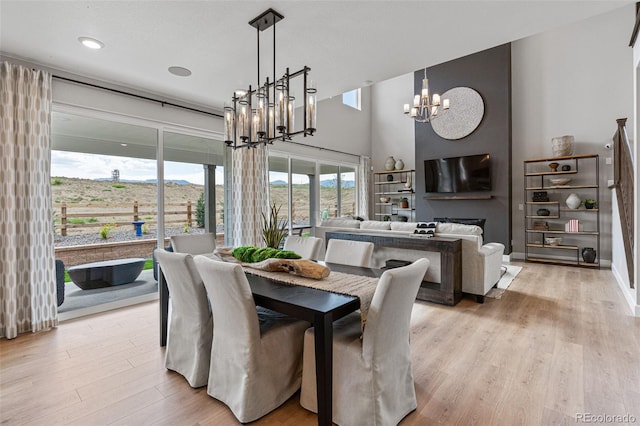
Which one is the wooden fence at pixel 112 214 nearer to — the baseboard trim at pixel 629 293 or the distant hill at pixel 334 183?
the distant hill at pixel 334 183

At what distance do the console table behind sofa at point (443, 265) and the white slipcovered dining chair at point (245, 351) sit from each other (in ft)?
7.32

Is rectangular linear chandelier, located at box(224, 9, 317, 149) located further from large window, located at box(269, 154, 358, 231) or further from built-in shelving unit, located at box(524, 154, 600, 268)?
built-in shelving unit, located at box(524, 154, 600, 268)

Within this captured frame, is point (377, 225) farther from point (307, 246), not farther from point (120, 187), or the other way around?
point (120, 187)

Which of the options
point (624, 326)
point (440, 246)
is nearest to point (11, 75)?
point (440, 246)

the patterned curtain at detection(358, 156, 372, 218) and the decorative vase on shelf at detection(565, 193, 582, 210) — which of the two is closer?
the decorative vase on shelf at detection(565, 193, 582, 210)

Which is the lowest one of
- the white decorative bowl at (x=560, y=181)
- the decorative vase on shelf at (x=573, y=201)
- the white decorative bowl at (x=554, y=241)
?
the white decorative bowl at (x=554, y=241)

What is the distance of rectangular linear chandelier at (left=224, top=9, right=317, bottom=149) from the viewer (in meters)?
2.31

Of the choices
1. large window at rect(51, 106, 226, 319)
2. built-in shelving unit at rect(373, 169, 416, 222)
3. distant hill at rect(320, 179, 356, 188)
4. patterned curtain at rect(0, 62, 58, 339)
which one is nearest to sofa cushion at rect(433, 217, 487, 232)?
built-in shelving unit at rect(373, 169, 416, 222)

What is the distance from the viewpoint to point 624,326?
3.04m

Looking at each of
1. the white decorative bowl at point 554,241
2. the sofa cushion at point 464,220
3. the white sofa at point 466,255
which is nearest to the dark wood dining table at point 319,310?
the white sofa at point 466,255

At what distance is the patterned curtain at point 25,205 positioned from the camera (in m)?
2.93

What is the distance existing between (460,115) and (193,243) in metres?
6.36

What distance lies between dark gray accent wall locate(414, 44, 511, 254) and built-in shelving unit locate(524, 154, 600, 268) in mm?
438

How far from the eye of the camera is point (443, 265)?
3680 mm
